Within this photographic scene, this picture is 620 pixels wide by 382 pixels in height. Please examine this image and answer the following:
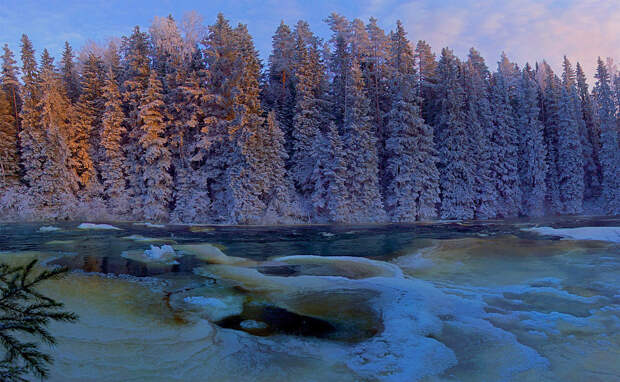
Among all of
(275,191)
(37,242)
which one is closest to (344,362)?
(37,242)

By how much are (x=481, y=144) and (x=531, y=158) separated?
7245 millimetres

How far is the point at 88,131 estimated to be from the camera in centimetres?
3219

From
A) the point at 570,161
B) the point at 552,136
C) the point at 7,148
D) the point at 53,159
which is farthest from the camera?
the point at 552,136

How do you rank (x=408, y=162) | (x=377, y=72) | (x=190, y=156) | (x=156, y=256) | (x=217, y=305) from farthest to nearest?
1. (x=377, y=72)
2. (x=190, y=156)
3. (x=408, y=162)
4. (x=156, y=256)
5. (x=217, y=305)

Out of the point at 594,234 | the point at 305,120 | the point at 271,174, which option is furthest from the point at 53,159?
the point at 594,234

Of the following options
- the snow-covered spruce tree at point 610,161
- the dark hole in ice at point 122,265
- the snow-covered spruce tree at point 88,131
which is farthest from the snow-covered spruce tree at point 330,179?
the snow-covered spruce tree at point 610,161

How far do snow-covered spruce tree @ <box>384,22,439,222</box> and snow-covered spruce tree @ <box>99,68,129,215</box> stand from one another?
22505 millimetres

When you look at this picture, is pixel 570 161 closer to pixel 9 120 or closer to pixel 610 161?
pixel 610 161

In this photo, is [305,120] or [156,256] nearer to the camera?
[156,256]

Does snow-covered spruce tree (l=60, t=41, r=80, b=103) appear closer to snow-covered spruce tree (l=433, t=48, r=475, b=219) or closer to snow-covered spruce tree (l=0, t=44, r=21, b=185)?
snow-covered spruce tree (l=0, t=44, r=21, b=185)

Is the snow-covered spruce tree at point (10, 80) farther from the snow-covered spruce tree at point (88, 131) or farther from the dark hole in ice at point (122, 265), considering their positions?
the dark hole in ice at point (122, 265)

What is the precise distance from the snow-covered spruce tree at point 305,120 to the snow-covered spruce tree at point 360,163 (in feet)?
9.88

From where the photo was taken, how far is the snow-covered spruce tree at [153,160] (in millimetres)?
28297

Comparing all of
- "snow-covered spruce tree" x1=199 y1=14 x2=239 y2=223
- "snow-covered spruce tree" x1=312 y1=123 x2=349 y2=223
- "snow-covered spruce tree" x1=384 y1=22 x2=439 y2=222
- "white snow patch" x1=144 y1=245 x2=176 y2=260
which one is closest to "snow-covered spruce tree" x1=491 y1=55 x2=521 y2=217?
"snow-covered spruce tree" x1=384 y1=22 x2=439 y2=222
